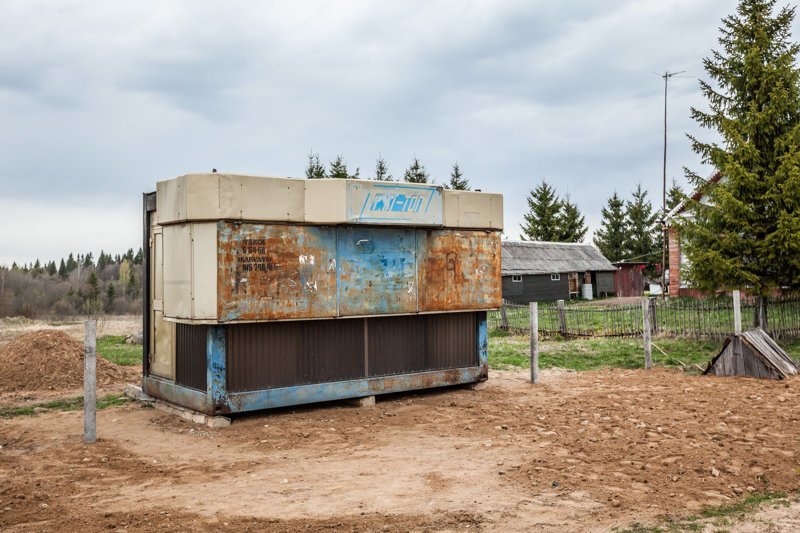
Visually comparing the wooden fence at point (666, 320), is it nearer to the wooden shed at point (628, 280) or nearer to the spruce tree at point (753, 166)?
the spruce tree at point (753, 166)

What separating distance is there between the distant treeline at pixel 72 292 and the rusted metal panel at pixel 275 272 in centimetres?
2182

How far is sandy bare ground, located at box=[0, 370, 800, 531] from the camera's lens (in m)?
5.64

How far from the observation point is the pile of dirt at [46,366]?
1373cm

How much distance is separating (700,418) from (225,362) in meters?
6.64

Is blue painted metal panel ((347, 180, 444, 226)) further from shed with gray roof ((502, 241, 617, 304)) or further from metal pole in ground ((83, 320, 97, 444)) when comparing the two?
shed with gray roof ((502, 241, 617, 304))

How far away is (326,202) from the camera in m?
9.84

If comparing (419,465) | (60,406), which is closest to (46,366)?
(60,406)

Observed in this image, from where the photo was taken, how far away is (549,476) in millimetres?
6766

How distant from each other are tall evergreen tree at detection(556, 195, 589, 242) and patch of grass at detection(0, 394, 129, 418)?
155ft

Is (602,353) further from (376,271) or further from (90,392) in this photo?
(90,392)

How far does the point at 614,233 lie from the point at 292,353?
2192 inches

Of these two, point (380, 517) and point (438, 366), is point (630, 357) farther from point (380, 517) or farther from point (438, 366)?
point (380, 517)

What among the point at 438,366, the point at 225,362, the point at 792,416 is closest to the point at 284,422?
the point at 225,362

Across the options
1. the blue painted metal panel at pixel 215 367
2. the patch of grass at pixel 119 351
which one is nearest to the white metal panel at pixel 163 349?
the blue painted metal panel at pixel 215 367
